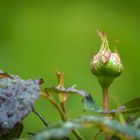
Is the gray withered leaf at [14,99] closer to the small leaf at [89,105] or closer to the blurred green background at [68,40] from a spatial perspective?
the small leaf at [89,105]

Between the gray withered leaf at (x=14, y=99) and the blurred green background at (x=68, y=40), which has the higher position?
the blurred green background at (x=68, y=40)

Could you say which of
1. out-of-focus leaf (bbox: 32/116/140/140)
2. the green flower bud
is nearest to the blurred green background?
the green flower bud

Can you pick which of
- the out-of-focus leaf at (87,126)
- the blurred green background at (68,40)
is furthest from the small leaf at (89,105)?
the blurred green background at (68,40)

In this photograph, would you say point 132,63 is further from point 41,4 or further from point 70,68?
point 41,4

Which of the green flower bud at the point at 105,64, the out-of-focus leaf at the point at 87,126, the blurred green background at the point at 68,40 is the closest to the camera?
the out-of-focus leaf at the point at 87,126

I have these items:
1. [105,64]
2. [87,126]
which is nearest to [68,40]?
[105,64]

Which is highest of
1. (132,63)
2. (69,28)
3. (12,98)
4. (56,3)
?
(56,3)

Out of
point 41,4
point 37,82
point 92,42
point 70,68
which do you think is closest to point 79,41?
point 92,42
